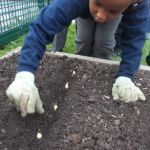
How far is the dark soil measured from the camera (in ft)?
6.06

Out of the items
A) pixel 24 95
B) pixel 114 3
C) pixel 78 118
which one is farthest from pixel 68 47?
pixel 114 3

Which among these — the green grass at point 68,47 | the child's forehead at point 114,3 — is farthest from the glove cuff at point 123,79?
the green grass at point 68,47

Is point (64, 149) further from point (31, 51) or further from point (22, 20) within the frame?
point (22, 20)

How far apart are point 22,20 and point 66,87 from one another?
2.00 meters

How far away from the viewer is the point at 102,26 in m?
2.87

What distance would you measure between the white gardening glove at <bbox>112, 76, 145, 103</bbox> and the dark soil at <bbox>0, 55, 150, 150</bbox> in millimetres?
39

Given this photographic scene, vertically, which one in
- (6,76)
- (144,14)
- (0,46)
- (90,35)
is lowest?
(0,46)

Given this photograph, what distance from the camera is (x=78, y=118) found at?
2.02 m

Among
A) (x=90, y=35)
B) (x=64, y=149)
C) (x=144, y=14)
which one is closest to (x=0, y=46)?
(x=90, y=35)

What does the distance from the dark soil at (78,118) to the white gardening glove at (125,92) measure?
39mm

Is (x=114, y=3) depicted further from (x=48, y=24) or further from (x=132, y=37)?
(x=132, y=37)

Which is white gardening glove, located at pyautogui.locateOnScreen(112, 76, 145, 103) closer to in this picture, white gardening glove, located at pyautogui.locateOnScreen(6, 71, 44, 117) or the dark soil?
the dark soil

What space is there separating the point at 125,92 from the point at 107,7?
25.7 inches

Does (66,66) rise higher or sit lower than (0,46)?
higher
